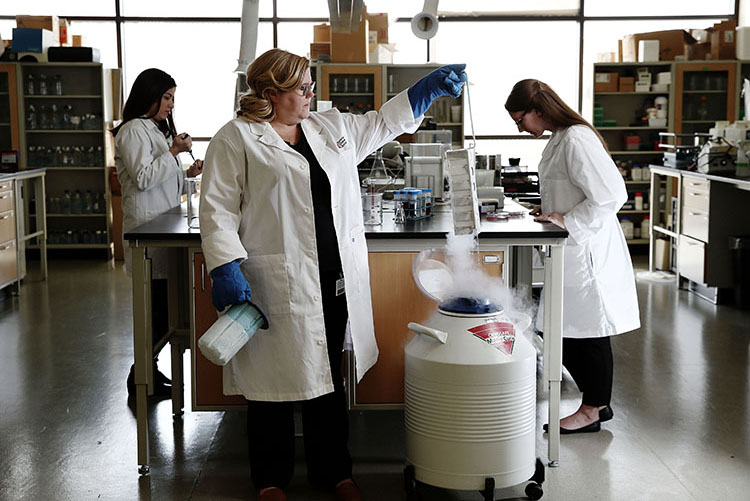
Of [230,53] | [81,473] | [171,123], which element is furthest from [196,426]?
[230,53]

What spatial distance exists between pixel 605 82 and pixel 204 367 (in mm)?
6109

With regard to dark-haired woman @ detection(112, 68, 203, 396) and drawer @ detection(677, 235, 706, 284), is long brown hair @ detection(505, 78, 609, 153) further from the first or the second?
drawer @ detection(677, 235, 706, 284)

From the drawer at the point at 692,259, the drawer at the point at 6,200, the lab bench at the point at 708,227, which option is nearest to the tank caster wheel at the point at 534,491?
the lab bench at the point at 708,227

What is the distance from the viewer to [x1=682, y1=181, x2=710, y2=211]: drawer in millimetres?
5715

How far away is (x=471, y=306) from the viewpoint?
265 cm

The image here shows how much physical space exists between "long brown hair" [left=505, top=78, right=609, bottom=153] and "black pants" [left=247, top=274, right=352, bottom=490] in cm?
110

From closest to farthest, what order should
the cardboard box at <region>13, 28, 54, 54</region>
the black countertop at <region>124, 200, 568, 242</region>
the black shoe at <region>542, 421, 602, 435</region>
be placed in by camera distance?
the black countertop at <region>124, 200, 568, 242</region>, the black shoe at <region>542, 421, 602, 435</region>, the cardboard box at <region>13, 28, 54, 54</region>

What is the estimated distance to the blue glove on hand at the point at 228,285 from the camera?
246cm

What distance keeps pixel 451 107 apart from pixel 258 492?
5.92 metres

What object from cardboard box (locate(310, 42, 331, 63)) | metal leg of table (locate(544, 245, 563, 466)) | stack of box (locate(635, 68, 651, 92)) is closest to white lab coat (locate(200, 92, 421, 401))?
metal leg of table (locate(544, 245, 563, 466))

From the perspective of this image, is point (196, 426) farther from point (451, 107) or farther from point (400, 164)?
point (451, 107)

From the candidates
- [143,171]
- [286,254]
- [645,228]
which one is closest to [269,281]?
[286,254]

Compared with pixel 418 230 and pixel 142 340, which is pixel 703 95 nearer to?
pixel 418 230

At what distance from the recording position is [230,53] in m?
8.57
